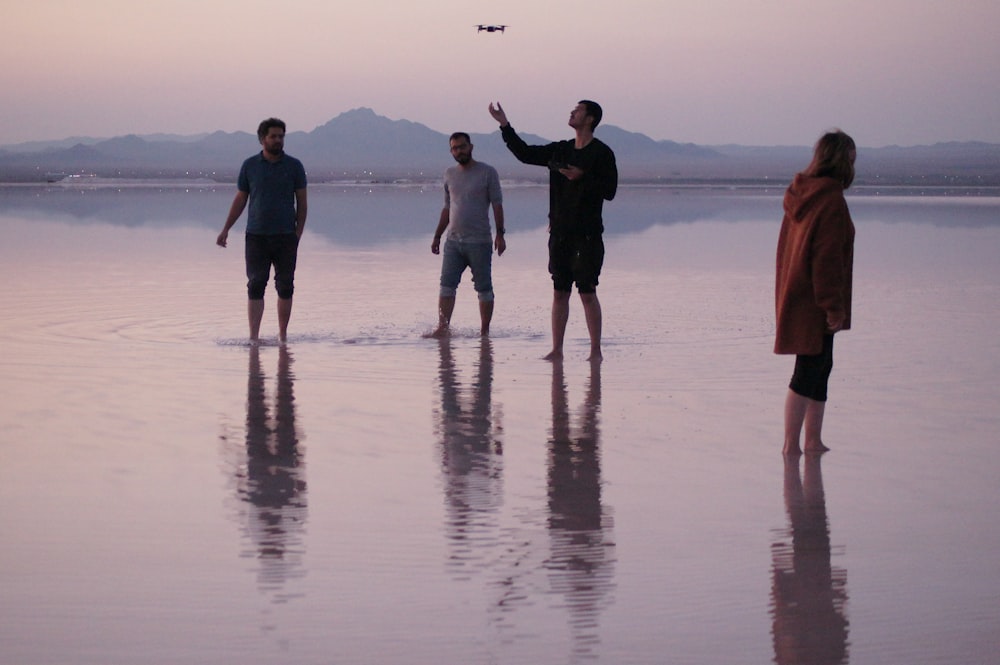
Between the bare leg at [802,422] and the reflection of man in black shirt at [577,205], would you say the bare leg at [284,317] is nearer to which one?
the reflection of man in black shirt at [577,205]

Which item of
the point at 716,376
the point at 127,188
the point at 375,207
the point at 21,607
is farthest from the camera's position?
the point at 127,188

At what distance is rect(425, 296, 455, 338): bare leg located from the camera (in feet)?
37.6

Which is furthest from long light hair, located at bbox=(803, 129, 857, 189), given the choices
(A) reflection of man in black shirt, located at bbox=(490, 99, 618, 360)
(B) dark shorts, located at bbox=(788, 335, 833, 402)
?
(A) reflection of man in black shirt, located at bbox=(490, 99, 618, 360)

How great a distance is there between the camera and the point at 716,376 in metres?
9.35

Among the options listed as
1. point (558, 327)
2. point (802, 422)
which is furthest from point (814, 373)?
point (558, 327)

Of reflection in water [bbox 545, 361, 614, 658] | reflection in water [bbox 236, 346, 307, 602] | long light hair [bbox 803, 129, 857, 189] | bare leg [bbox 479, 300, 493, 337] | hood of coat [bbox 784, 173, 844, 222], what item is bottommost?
reflection in water [bbox 545, 361, 614, 658]

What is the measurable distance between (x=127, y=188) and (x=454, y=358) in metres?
43.9

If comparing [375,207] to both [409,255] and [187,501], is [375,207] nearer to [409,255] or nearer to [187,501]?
[409,255]

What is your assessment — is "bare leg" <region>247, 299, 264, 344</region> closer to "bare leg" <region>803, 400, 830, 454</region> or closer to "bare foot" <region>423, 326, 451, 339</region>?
"bare foot" <region>423, 326, 451, 339</region>

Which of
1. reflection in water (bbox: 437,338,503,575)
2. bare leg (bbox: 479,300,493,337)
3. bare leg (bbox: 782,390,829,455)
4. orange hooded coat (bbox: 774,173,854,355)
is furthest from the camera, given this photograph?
bare leg (bbox: 479,300,493,337)

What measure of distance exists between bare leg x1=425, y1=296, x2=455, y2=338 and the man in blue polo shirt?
1205mm

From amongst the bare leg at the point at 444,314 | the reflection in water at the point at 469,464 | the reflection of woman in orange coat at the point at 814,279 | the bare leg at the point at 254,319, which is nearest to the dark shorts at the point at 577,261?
the reflection in water at the point at 469,464

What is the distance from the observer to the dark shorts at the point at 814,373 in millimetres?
6914

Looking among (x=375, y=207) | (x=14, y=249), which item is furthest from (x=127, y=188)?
(x=14, y=249)
